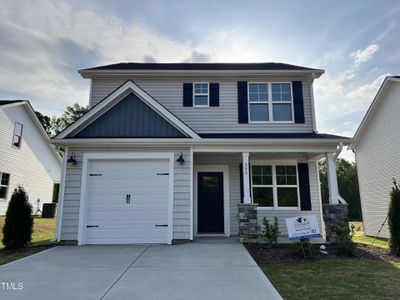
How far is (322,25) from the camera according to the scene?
9242 mm

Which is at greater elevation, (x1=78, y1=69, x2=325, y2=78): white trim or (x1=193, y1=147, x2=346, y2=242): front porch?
(x1=78, y1=69, x2=325, y2=78): white trim

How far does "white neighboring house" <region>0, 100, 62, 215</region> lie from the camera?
15133mm

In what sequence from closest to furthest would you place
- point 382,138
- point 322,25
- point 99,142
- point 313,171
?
point 99,142, point 322,25, point 313,171, point 382,138

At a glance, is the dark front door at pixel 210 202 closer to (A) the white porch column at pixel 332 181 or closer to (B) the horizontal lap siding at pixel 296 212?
(B) the horizontal lap siding at pixel 296 212

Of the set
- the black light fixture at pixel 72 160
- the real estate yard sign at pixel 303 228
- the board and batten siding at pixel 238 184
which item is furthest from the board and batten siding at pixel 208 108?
the real estate yard sign at pixel 303 228

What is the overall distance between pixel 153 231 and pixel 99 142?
10.3ft

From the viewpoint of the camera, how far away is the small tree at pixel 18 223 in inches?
293

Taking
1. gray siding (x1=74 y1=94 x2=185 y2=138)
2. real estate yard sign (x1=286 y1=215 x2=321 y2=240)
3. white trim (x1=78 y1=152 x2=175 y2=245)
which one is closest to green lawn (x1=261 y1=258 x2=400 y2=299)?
real estate yard sign (x1=286 y1=215 x2=321 y2=240)

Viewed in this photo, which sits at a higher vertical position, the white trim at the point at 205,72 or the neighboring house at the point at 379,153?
the white trim at the point at 205,72

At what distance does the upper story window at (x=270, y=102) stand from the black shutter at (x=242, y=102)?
0.63 ft

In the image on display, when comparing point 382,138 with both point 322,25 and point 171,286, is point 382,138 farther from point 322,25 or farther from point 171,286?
point 171,286

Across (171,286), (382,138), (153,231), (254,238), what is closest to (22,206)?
(153,231)

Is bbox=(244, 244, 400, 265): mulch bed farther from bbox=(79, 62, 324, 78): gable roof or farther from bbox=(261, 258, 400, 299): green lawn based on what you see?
bbox=(79, 62, 324, 78): gable roof

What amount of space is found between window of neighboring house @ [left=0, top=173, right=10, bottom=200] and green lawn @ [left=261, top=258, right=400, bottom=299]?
1534 centimetres
